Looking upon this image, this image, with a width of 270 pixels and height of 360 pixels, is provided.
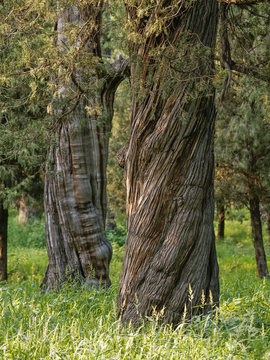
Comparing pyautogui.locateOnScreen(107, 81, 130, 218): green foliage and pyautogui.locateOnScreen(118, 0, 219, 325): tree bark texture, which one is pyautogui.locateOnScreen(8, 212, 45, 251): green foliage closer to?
pyautogui.locateOnScreen(107, 81, 130, 218): green foliage

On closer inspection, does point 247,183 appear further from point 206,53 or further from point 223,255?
point 206,53

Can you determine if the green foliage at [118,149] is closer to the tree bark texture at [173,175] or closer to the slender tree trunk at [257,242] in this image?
the slender tree trunk at [257,242]

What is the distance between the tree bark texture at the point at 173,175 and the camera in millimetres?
5070

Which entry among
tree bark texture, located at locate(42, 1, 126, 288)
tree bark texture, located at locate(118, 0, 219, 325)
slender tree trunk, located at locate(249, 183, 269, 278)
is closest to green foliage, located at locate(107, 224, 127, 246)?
slender tree trunk, located at locate(249, 183, 269, 278)

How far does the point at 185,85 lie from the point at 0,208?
7.67m

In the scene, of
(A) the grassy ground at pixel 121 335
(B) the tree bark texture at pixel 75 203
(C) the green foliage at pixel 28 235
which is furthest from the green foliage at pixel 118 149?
(A) the grassy ground at pixel 121 335

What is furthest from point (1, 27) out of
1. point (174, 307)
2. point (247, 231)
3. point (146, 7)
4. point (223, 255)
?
point (247, 231)

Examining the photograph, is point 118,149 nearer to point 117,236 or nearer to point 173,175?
point 117,236

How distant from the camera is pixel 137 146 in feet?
17.6

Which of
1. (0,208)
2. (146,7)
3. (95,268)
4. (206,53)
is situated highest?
(146,7)

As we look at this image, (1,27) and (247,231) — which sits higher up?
(1,27)

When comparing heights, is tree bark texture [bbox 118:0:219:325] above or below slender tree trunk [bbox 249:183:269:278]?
above

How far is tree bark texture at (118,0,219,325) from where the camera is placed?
16.6 feet

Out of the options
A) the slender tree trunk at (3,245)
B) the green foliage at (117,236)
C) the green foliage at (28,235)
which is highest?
the slender tree trunk at (3,245)
